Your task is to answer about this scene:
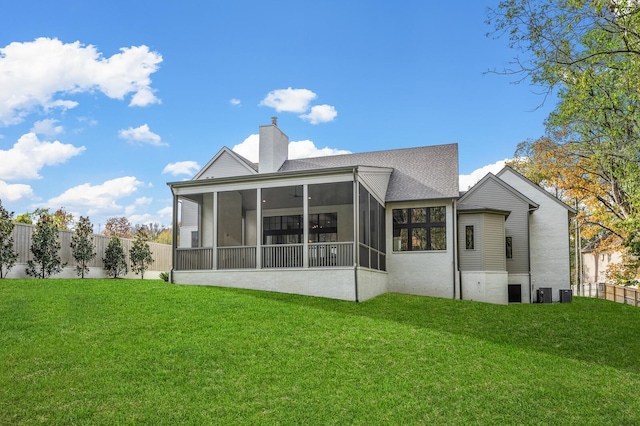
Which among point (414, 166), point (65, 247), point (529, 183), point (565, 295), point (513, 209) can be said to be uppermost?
point (414, 166)

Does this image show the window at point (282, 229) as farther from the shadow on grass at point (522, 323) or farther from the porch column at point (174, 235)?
the shadow on grass at point (522, 323)

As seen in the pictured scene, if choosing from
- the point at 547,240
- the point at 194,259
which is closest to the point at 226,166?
the point at 194,259

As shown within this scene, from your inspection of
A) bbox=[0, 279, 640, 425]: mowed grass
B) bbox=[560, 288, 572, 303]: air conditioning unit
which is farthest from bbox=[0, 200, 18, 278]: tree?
bbox=[560, 288, 572, 303]: air conditioning unit

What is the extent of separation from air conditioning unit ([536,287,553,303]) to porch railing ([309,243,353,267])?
35.5 feet

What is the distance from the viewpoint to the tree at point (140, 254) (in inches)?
1001

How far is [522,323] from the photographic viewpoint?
1355 cm

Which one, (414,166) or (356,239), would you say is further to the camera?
(414,166)

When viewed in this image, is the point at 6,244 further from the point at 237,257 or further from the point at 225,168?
→ the point at 225,168

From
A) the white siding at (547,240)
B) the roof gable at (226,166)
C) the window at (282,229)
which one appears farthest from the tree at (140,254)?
the white siding at (547,240)

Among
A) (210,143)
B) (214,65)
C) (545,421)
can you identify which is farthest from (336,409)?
(210,143)

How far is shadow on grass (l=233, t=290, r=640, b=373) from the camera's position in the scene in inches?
443

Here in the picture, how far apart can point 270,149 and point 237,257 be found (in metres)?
6.99

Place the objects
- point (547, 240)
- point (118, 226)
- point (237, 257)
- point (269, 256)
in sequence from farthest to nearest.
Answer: point (118, 226) → point (547, 240) → point (237, 257) → point (269, 256)

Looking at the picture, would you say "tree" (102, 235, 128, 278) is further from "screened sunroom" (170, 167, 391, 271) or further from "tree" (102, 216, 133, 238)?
"tree" (102, 216, 133, 238)
